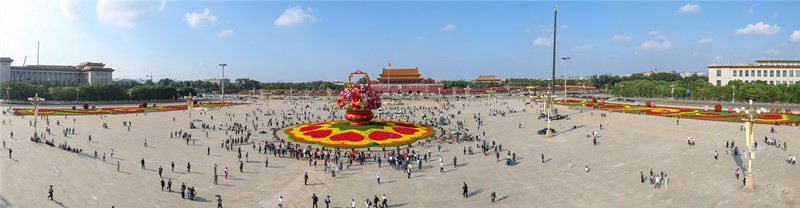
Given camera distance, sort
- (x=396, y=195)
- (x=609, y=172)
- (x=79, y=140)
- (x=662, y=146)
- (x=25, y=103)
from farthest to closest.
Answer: (x=25, y=103), (x=79, y=140), (x=662, y=146), (x=609, y=172), (x=396, y=195)

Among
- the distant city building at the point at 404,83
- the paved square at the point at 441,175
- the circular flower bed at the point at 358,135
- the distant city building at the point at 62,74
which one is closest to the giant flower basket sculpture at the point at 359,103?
the circular flower bed at the point at 358,135

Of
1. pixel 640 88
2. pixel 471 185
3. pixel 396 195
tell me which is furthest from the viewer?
pixel 640 88

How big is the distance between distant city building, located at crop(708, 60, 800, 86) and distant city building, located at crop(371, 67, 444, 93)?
67.8 metres

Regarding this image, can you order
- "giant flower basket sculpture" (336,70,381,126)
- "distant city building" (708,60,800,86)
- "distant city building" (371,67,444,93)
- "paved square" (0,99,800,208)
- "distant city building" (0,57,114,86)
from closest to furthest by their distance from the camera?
"paved square" (0,99,800,208), "giant flower basket sculpture" (336,70,381,126), "distant city building" (708,60,800,86), "distant city building" (0,57,114,86), "distant city building" (371,67,444,93)

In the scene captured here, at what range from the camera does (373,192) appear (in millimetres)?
22641

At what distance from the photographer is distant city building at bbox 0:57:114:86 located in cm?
12812

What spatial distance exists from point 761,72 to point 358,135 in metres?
86.0

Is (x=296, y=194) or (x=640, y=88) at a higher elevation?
(x=640, y=88)

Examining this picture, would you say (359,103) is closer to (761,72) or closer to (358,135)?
(358,135)

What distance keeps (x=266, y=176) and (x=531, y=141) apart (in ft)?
70.6

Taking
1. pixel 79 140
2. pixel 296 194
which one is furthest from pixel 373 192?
pixel 79 140

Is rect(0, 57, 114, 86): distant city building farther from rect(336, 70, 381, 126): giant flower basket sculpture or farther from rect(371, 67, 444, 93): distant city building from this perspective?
rect(336, 70, 381, 126): giant flower basket sculpture

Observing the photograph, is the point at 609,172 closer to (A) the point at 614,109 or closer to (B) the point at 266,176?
(B) the point at 266,176

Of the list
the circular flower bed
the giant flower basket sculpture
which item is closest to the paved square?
the circular flower bed
